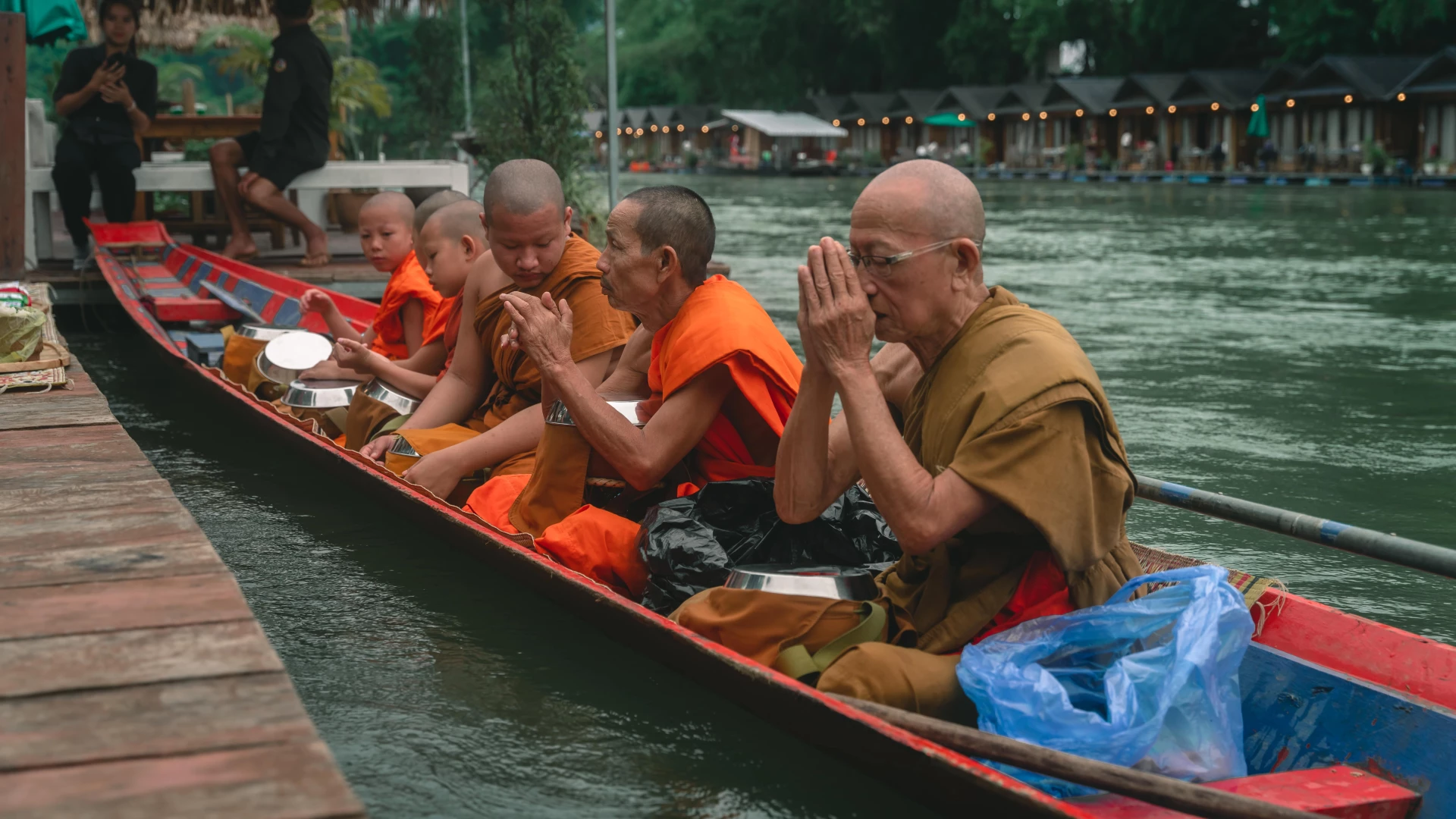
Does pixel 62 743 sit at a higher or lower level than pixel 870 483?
lower

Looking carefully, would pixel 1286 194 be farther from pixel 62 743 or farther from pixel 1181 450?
pixel 62 743

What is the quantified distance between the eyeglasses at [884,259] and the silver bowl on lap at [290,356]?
412cm

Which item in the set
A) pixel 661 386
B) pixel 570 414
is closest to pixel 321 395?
pixel 570 414

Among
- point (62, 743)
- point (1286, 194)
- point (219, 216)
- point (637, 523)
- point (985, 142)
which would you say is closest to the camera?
point (62, 743)

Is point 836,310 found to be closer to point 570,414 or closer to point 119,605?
point 570,414

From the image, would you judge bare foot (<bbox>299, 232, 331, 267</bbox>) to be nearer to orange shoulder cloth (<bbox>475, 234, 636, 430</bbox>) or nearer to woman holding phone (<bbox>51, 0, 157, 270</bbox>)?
woman holding phone (<bbox>51, 0, 157, 270</bbox>)

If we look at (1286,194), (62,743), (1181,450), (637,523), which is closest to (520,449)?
(637,523)

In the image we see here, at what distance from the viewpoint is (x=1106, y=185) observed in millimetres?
38781

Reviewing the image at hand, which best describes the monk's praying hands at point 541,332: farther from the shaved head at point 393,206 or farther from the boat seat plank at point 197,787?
the shaved head at point 393,206

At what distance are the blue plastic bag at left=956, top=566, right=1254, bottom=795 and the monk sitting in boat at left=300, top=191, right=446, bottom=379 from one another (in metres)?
3.72

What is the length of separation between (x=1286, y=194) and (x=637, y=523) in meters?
30.2

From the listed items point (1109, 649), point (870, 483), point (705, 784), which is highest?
point (870, 483)

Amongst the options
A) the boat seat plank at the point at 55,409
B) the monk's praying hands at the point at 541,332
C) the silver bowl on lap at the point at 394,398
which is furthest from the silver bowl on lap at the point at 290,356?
the monk's praying hands at the point at 541,332

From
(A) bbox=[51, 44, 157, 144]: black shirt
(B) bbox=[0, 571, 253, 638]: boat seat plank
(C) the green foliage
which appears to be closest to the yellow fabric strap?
(B) bbox=[0, 571, 253, 638]: boat seat plank
